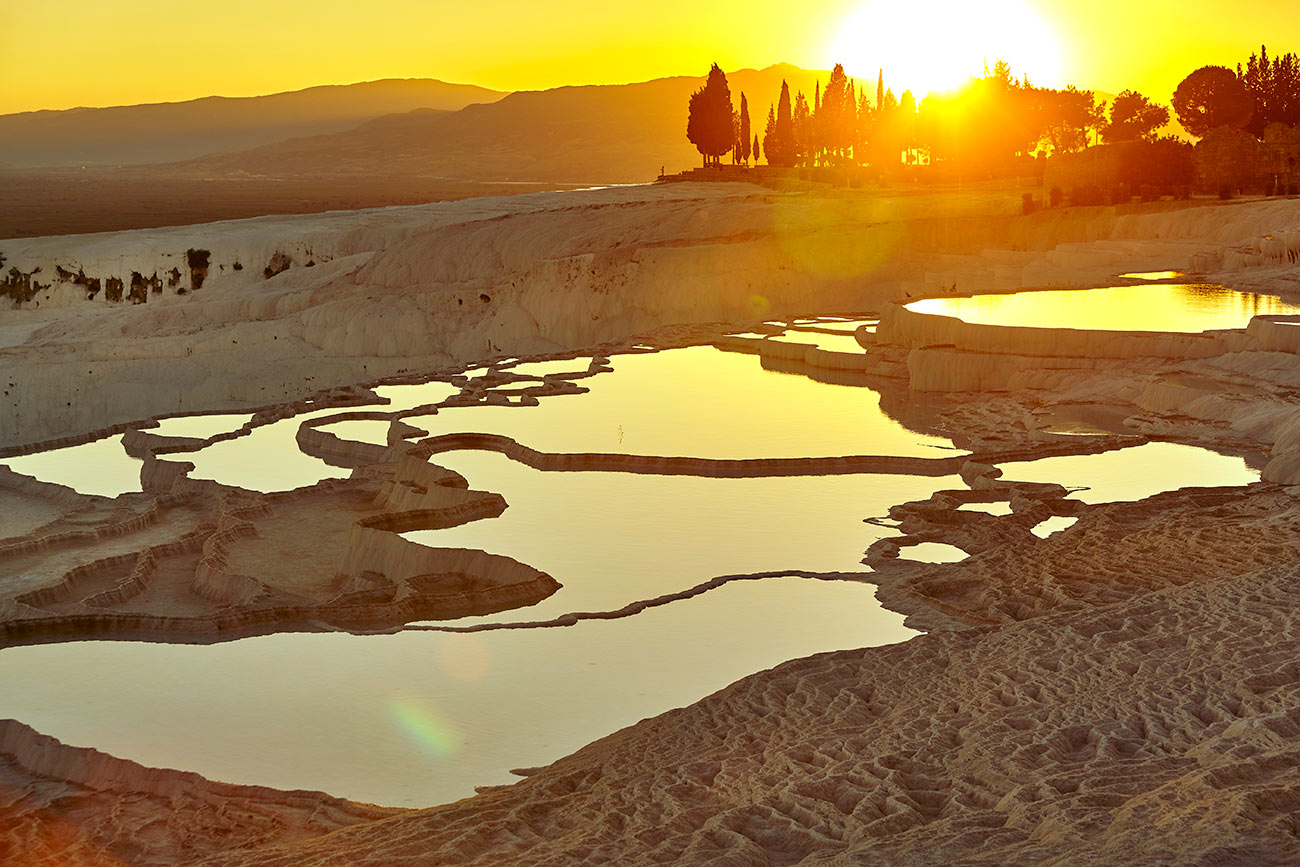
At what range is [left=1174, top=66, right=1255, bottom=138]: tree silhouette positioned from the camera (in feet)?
193

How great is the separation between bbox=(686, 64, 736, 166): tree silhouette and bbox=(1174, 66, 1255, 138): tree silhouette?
21.3 meters

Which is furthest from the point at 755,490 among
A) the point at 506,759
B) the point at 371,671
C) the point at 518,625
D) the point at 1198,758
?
the point at 1198,758

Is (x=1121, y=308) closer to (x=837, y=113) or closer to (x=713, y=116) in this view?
(x=713, y=116)

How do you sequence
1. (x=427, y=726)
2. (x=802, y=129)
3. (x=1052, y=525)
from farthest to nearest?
(x=802, y=129) → (x=1052, y=525) → (x=427, y=726)

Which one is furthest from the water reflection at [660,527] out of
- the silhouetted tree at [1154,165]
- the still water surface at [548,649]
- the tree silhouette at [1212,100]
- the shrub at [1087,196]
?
the tree silhouette at [1212,100]

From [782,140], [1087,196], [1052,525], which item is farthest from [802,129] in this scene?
[1052,525]

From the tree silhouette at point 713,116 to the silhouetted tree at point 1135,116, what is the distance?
1873cm

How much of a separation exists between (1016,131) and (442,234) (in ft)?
120

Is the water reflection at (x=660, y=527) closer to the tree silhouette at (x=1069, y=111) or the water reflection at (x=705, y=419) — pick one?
the water reflection at (x=705, y=419)

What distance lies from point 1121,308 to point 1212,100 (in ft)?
139

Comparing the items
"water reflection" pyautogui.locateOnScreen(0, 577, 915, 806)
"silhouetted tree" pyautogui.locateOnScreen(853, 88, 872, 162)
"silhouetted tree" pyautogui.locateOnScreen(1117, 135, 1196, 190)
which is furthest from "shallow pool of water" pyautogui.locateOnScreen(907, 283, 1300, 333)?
"silhouetted tree" pyautogui.locateOnScreen(853, 88, 872, 162)

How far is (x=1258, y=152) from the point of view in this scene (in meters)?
41.6

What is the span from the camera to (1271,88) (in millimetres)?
59000

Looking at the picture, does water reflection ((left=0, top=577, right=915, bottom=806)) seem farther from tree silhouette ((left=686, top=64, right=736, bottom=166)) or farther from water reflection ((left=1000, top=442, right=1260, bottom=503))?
tree silhouette ((left=686, top=64, right=736, bottom=166))
